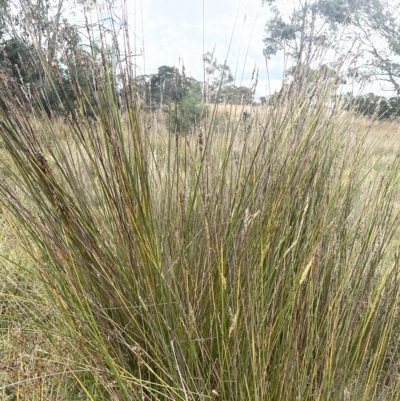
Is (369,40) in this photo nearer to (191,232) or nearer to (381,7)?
(381,7)

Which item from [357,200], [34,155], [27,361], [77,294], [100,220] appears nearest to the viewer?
[34,155]

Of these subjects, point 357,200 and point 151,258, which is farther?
point 357,200

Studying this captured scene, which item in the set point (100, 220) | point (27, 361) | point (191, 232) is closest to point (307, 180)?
point (191, 232)

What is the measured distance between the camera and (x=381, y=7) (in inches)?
537

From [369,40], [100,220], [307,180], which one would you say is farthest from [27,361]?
[369,40]

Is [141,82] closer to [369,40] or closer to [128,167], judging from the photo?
[128,167]

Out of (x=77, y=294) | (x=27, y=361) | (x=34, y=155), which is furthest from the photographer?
(x=27, y=361)

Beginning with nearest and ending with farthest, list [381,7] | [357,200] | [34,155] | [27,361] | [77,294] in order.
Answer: [34,155]
[77,294]
[27,361]
[357,200]
[381,7]

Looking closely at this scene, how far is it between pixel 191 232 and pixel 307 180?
42 centimetres

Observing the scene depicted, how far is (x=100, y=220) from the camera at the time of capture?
1.36 metres

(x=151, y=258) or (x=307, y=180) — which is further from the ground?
(x=307, y=180)

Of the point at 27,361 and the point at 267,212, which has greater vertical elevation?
the point at 267,212

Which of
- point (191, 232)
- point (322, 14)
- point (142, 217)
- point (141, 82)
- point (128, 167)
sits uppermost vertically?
point (322, 14)

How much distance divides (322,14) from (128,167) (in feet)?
49.4
